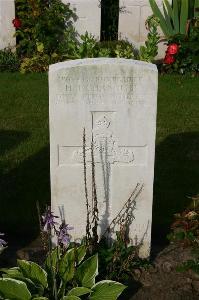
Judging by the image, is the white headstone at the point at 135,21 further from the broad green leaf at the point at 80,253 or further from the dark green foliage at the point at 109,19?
the broad green leaf at the point at 80,253

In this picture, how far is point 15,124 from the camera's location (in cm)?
770

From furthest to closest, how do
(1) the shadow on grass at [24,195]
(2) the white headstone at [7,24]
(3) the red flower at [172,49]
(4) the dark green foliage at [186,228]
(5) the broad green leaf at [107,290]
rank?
(2) the white headstone at [7,24] → (3) the red flower at [172,49] → (1) the shadow on grass at [24,195] → (4) the dark green foliage at [186,228] → (5) the broad green leaf at [107,290]

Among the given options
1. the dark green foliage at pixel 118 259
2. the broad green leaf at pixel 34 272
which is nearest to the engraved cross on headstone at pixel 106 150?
the dark green foliage at pixel 118 259

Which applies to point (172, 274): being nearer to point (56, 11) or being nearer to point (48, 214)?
point (48, 214)

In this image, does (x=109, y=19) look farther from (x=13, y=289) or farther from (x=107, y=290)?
(x=13, y=289)

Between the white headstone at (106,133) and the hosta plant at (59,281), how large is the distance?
0.46m

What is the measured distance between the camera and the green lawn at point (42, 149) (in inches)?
219

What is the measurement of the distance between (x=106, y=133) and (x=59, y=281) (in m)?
1.10

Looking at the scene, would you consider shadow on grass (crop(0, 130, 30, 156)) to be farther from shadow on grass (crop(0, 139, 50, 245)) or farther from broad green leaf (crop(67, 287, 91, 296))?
broad green leaf (crop(67, 287, 91, 296))

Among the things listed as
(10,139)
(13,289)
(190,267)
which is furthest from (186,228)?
(10,139)

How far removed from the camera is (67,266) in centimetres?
422

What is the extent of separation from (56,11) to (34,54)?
0.86 m

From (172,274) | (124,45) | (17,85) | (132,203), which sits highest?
(124,45)

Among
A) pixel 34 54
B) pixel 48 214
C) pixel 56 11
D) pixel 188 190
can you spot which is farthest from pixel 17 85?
pixel 48 214
